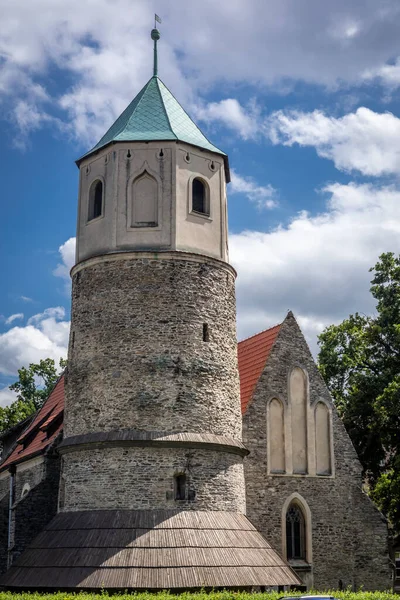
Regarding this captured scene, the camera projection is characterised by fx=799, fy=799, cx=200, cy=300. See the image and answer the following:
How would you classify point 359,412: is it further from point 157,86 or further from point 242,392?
point 157,86

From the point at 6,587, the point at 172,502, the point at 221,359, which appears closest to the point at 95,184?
the point at 221,359

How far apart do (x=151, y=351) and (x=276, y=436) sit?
20.9 feet

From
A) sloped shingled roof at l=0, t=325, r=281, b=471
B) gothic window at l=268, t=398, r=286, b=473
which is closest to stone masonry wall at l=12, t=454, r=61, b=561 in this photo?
sloped shingled roof at l=0, t=325, r=281, b=471

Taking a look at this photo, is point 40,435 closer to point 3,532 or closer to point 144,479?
point 3,532

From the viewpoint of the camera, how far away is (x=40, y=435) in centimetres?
2942

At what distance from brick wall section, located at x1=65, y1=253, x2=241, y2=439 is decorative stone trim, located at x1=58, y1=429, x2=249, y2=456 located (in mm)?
224

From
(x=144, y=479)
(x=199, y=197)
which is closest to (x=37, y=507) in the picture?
(x=144, y=479)

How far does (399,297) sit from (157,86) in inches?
504

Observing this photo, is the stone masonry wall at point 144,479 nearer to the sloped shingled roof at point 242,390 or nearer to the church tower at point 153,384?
the church tower at point 153,384

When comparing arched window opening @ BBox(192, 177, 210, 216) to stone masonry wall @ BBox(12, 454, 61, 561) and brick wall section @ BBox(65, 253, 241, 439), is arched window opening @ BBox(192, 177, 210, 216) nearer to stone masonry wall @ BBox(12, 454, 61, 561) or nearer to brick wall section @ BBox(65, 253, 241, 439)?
brick wall section @ BBox(65, 253, 241, 439)

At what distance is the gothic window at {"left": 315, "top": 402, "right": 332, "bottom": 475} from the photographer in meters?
26.3

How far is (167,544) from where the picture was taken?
19234 mm

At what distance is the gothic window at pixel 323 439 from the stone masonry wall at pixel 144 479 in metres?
5.59

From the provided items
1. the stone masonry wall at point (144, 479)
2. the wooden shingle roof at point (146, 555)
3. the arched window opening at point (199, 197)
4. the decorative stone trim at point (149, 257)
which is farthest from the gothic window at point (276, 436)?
the arched window opening at point (199, 197)
